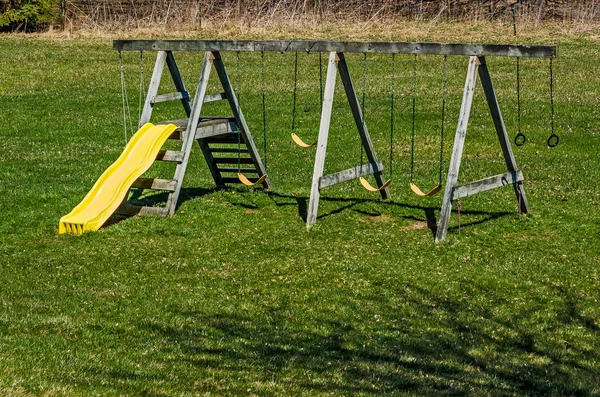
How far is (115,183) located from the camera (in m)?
14.8


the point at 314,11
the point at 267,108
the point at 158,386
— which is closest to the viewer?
the point at 158,386

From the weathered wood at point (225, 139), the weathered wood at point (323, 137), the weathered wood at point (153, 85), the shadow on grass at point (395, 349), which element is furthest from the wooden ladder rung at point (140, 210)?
the shadow on grass at point (395, 349)

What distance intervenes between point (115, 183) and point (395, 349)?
22.0 ft

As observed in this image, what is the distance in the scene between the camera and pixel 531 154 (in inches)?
803

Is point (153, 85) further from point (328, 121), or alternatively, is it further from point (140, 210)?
point (328, 121)

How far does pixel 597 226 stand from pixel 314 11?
29976 millimetres

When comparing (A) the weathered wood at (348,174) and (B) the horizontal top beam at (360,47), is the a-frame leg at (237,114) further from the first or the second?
(A) the weathered wood at (348,174)

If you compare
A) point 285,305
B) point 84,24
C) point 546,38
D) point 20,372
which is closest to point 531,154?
point 285,305

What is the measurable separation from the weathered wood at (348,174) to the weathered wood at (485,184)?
1.88 meters

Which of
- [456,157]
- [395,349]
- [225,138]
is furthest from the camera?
[225,138]

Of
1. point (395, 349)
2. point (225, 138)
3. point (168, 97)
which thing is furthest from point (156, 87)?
point (395, 349)

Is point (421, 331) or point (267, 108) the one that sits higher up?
point (267, 108)

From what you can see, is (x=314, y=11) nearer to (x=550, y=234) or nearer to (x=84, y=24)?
(x=84, y=24)

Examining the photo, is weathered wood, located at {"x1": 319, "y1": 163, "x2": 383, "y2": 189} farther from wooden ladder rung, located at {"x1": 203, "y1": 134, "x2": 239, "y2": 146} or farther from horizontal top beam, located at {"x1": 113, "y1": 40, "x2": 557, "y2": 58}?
wooden ladder rung, located at {"x1": 203, "y1": 134, "x2": 239, "y2": 146}
